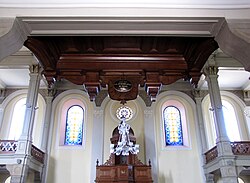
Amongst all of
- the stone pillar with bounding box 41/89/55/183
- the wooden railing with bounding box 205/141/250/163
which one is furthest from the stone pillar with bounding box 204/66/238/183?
the stone pillar with bounding box 41/89/55/183

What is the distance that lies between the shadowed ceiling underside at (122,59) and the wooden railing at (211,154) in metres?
7.70

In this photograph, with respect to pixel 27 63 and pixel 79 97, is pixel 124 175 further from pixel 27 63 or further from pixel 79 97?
pixel 27 63

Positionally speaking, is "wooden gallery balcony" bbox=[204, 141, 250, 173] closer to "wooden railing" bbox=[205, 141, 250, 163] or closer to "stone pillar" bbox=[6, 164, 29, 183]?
"wooden railing" bbox=[205, 141, 250, 163]

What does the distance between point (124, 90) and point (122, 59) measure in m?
0.40

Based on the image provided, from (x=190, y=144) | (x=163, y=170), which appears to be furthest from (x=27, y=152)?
(x=190, y=144)

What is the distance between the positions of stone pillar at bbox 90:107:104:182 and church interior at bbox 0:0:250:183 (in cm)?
5

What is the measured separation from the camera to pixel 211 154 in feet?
34.0

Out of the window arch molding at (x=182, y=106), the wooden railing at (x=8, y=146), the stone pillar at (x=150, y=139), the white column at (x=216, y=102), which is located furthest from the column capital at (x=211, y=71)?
the wooden railing at (x=8, y=146)

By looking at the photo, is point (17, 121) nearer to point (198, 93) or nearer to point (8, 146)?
point (8, 146)

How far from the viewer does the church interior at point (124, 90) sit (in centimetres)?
259

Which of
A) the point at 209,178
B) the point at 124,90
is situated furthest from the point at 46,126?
the point at 124,90

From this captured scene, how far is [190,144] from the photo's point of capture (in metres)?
11.8

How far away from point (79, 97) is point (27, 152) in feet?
13.8

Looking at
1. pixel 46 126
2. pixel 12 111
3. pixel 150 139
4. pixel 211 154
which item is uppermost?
pixel 12 111
